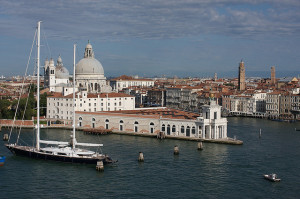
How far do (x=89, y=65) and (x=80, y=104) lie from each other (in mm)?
9346

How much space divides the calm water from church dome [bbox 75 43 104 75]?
19.0 meters

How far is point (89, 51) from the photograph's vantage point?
4647 cm

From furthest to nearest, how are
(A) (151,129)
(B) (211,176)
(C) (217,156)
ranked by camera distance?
(A) (151,129), (C) (217,156), (B) (211,176)

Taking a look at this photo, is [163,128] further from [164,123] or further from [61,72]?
[61,72]

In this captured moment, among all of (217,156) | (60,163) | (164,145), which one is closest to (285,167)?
(217,156)

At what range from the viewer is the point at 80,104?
3634cm

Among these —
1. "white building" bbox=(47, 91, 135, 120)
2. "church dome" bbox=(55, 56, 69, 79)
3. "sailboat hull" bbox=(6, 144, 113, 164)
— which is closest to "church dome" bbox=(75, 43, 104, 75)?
"white building" bbox=(47, 91, 135, 120)

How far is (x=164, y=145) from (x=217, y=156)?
13.1ft

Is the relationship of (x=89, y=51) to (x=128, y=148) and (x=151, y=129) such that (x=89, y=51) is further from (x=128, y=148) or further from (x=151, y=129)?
(x=128, y=148)

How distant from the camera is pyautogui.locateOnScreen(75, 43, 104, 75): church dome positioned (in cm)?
4484

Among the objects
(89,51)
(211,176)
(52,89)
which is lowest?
(211,176)

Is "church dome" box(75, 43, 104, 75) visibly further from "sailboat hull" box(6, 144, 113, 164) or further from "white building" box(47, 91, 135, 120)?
"sailboat hull" box(6, 144, 113, 164)

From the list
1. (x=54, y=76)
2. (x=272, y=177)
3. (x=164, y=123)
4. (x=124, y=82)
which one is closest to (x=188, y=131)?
(x=164, y=123)

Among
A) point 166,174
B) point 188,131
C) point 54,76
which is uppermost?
point 54,76
